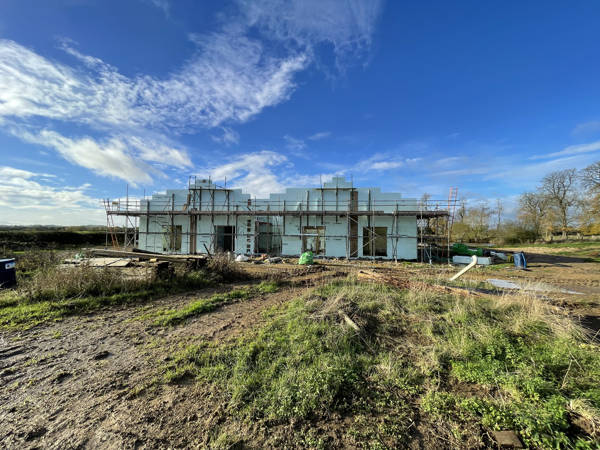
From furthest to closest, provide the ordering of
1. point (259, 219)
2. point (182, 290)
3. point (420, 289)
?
point (259, 219) < point (182, 290) < point (420, 289)

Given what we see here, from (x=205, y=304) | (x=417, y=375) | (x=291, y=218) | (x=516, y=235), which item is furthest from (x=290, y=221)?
(x=516, y=235)

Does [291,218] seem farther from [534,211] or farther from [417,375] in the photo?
[534,211]

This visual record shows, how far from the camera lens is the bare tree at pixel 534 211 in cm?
3465

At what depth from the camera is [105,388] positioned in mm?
3057

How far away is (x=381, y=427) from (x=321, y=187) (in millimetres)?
17066

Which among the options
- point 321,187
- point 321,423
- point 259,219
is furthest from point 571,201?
point 321,423

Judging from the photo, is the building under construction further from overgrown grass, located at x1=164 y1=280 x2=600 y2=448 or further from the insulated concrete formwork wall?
overgrown grass, located at x1=164 y1=280 x2=600 y2=448

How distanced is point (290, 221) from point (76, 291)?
13514mm

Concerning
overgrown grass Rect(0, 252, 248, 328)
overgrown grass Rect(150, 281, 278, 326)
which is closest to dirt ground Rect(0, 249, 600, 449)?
overgrown grass Rect(150, 281, 278, 326)

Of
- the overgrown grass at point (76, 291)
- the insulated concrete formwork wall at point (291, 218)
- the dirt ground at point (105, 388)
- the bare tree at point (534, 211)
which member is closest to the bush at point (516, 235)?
the bare tree at point (534, 211)

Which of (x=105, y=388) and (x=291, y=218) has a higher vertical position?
(x=291, y=218)

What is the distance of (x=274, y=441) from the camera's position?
221 centimetres

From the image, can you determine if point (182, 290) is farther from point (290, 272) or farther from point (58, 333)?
point (290, 272)

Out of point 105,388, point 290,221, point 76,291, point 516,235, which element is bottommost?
point 105,388
